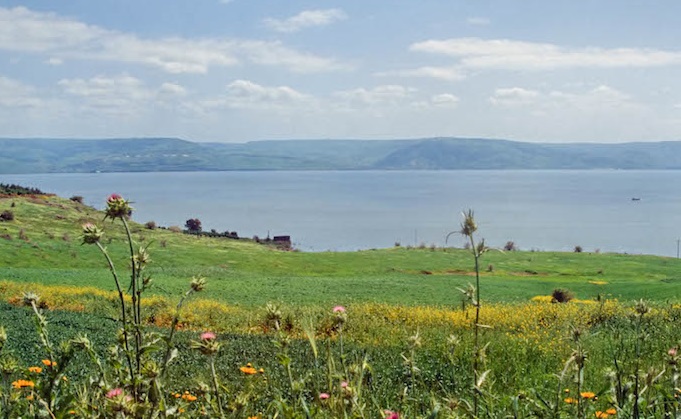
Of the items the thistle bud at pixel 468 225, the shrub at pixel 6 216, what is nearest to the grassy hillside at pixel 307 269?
the shrub at pixel 6 216

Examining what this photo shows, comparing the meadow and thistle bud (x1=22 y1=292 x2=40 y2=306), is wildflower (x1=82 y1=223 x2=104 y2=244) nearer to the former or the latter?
the meadow

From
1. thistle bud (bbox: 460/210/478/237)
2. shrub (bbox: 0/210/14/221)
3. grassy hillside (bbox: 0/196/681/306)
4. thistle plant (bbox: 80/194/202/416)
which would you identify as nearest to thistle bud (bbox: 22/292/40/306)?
thistle plant (bbox: 80/194/202/416)

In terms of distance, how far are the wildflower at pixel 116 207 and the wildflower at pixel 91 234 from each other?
0.06 meters

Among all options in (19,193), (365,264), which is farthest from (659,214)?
(19,193)

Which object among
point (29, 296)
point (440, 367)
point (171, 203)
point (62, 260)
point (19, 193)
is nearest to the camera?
point (29, 296)

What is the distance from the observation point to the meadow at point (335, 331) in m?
2.44

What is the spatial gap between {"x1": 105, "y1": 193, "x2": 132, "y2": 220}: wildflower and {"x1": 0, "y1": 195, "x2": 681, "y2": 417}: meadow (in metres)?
0.05

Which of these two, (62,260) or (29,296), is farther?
(62,260)

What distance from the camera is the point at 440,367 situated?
401 inches

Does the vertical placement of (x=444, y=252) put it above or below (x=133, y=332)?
below

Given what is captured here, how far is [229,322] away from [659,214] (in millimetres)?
151145

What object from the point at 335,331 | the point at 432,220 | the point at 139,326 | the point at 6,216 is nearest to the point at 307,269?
→ the point at 6,216

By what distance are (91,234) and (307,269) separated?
43.8 metres

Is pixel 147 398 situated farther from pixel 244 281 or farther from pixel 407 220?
pixel 407 220
